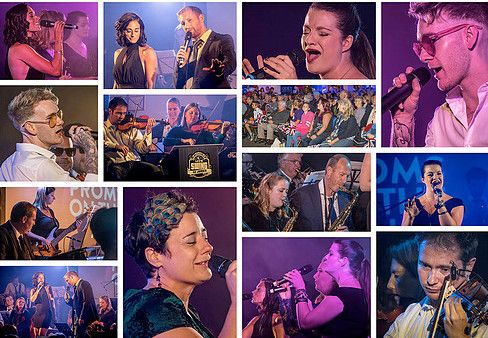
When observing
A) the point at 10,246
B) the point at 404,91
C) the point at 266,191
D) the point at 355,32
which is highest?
the point at 355,32

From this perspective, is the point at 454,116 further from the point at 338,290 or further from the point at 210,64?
the point at 210,64

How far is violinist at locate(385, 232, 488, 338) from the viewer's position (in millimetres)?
4441

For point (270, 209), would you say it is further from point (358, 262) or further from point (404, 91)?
point (404, 91)

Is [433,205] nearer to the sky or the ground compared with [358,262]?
nearer to the sky

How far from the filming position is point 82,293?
4.44m

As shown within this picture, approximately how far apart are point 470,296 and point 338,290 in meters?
0.55

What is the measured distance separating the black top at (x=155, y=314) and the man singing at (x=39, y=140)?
53cm

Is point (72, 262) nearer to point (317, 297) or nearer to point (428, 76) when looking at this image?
point (317, 297)

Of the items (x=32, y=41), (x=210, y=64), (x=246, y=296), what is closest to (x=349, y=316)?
(x=246, y=296)

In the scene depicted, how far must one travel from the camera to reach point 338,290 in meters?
4.45

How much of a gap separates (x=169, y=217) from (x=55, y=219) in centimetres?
47

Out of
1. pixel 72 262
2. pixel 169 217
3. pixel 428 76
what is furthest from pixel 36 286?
pixel 428 76

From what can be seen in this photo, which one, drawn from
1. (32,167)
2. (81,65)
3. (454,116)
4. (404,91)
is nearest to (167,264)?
(32,167)

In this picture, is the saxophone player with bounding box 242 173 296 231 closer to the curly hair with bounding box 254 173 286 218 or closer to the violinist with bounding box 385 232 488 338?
the curly hair with bounding box 254 173 286 218
